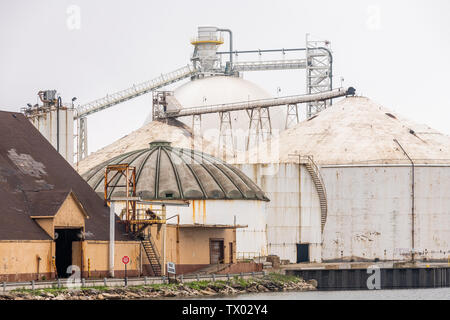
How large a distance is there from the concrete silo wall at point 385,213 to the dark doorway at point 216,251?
23.8 meters

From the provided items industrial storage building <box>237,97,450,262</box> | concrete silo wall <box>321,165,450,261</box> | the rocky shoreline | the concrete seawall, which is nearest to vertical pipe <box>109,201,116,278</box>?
the rocky shoreline

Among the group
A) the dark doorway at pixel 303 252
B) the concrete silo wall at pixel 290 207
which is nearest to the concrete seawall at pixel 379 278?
the dark doorway at pixel 303 252

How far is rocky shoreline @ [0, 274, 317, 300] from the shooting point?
6275 cm

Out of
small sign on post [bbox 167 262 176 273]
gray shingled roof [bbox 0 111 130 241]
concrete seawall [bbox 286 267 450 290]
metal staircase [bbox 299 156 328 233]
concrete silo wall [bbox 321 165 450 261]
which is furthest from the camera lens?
concrete silo wall [bbox 321 165 450 261]

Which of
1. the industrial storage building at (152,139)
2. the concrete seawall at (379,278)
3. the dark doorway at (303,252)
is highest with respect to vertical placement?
the industrial storage building at (152,139)

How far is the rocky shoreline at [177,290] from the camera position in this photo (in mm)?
62750

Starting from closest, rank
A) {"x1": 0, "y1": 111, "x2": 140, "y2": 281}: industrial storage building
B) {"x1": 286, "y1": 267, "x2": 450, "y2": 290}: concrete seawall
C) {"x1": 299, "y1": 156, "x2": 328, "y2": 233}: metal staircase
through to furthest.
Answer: {"x1": 0, "y1": 111, "x2": 140, "y2": 281}: industrial storage building < {"x1": 286, "y1": 267, "x2": 450, "y2": 290}: concrete seawall < {"x1": 299, "y1": 156, "x2": 328, "y2": 233}: metal staircase

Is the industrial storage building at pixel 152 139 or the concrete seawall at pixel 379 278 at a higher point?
the industrial storage building at pixel 152 139

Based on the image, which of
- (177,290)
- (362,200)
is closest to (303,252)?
(362,200)

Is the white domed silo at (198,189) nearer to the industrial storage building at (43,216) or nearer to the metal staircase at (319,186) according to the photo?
the industrial storage building at (43,216)

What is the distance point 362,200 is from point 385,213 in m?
2.16

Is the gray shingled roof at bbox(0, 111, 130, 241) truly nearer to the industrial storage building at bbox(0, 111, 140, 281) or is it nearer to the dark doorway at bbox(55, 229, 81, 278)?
the industrial storage building at bbox(0, 111, 140, 281)

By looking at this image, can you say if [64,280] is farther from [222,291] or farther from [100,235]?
[222,291]
